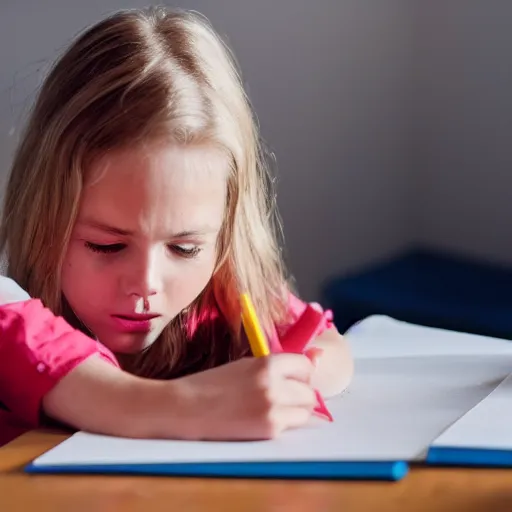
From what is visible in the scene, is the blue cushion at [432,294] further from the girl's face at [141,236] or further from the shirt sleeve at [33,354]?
the shirt sleeve at [33,354]

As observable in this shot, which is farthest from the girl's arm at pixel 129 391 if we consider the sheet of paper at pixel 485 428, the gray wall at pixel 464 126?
the gray wall at pixel 464 126

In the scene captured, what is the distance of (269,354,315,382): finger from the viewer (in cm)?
75

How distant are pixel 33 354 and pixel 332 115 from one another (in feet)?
4.10

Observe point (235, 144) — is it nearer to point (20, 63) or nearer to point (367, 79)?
point (20, 63)

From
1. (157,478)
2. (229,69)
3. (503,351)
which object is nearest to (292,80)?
(229,69)

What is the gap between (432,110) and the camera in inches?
82.0

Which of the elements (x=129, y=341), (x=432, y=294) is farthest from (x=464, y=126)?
(x=129, y=341)

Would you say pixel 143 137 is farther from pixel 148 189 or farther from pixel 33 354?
pixel 33 354

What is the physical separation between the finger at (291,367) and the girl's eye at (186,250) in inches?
7.8

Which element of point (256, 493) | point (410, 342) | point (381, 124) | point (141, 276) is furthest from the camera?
point (381, 124)

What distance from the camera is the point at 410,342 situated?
1.00 metres

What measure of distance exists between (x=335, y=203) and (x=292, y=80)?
267 millimetres

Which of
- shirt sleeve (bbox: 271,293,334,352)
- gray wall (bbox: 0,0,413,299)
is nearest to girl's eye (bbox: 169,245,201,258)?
shirt sleeve (bbox: 271,293,334,352)

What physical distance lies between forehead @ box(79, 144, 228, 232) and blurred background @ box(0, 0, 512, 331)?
868mm
